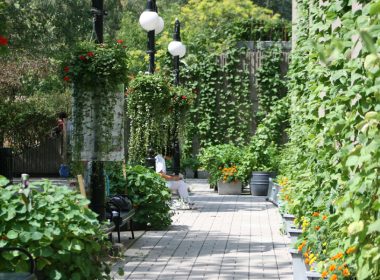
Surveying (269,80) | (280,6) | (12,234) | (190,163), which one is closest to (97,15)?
(12,234)

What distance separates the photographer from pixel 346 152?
14.5 ft

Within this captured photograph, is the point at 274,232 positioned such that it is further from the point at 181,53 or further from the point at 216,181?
the point at 216,181

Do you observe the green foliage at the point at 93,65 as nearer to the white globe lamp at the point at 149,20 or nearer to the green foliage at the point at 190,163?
the white globe lamp at the point at 149,20

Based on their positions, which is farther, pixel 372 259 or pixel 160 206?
pixel 160 206

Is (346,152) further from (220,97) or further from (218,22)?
(218,22)

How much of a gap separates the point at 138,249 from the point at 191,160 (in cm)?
1744

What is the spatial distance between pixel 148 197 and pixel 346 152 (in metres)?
9.63

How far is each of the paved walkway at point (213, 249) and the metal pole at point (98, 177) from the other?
→ 29.3 inches

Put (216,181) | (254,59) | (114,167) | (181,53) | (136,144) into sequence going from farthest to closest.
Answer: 1. (254,59)
2. (216,181)
3. (181,53)
4. (136,144)
5. (114,167)

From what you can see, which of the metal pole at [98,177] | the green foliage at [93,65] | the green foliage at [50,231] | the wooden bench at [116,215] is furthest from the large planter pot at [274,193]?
the green foliage at [50,231]

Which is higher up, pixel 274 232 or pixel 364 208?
pixel 364 208

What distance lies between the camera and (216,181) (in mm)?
24203

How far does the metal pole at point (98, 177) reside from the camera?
10.5m

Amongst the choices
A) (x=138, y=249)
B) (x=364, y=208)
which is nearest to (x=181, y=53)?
(x=138, y=249)
